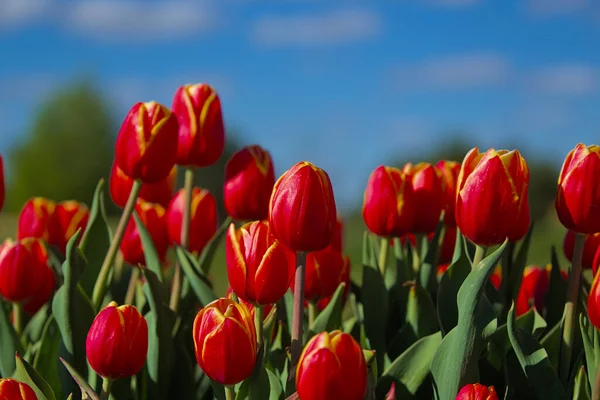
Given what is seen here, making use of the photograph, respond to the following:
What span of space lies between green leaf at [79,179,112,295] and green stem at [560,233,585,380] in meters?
0.77

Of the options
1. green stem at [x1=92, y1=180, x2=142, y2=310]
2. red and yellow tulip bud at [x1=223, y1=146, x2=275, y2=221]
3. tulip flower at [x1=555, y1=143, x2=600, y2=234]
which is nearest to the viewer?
tulip flower at [x1=555, y1=143, x2=600, y2=234]

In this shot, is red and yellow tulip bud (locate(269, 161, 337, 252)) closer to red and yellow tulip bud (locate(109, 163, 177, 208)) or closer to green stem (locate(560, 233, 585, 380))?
green stem (locate(560, 233, 585, 380))

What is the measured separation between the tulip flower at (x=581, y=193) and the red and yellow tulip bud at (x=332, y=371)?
41cm

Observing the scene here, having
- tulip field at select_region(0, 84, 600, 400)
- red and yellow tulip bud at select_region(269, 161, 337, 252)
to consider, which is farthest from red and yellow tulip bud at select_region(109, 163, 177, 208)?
red and yellow tulip bud at select_region(269, 161, 337, 252)

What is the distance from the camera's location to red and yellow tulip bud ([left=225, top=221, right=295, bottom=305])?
3.35 feet

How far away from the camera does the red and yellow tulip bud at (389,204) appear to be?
4.32ft

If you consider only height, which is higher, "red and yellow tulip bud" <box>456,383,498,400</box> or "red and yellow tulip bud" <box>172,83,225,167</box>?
"red and yellow tulip bud" <box>172,83,225,167</box>

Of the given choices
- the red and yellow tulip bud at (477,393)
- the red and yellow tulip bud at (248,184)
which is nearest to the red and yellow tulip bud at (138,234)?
the red and yellow tulip bud at (248,184)

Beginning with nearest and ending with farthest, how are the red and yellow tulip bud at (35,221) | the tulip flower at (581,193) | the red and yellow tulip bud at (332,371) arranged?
the red and yellow tulip bud at (332,371), the tulip flower at (581,193), the red and yellow tulip bud at (35,221)

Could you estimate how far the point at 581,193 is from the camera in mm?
1075

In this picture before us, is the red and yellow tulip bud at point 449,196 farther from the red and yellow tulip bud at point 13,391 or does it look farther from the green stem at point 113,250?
the red and yellow tulip bud at point 13,391

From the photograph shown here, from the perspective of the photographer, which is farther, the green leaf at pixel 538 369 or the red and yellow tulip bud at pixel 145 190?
the red and yellow tulip bud at pixel 145 190

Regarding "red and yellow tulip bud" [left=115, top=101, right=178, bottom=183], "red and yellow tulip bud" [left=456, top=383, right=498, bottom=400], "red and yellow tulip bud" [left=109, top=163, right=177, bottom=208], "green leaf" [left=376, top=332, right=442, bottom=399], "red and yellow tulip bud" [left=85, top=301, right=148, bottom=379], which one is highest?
"red and yellow tulip bud" [left=115, top=101, right=178, bottom=183]

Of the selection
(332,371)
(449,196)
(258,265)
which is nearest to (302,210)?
(258,265)
